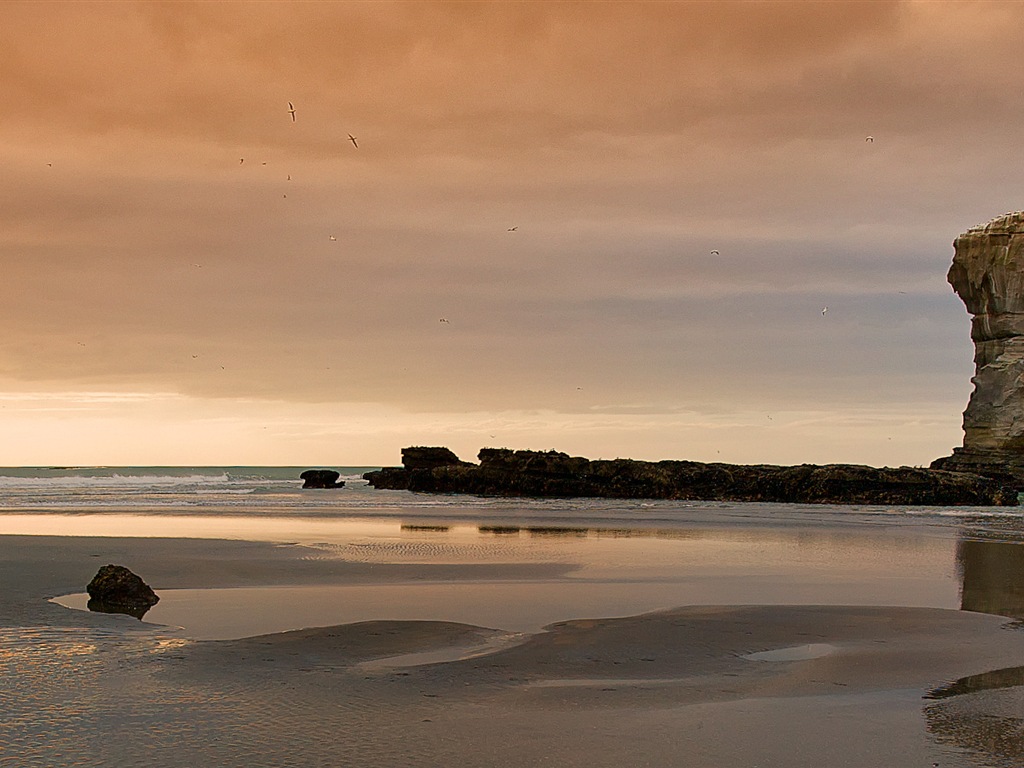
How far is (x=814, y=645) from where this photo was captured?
9.37m

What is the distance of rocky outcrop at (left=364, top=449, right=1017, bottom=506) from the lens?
45094mm

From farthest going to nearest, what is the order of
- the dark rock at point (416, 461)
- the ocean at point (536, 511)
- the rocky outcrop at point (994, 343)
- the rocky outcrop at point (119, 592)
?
1. the dark rock at point (416, 461)
2. the rocky outcrop at point (994, 343)
3. the ocean at point (536, 511)
4. the rocky outcrop at point (119, 592)

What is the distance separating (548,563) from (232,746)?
1125cm

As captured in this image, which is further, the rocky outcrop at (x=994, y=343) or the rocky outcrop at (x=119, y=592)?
the rocky outcrop at (x=994, y=343)

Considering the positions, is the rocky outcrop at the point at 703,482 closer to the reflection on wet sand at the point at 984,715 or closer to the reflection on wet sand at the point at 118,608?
the reflection on wet sand at the point at 984,715

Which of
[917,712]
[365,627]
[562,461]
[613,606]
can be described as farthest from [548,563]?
[562,461]

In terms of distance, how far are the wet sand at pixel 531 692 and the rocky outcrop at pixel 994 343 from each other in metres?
50.3

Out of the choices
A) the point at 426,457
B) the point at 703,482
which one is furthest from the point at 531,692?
the point at 426,457

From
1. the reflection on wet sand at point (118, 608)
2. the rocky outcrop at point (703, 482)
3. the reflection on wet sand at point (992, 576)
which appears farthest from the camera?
the rocky outcrop at point (703, 482)

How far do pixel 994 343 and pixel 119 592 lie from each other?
6171 cm

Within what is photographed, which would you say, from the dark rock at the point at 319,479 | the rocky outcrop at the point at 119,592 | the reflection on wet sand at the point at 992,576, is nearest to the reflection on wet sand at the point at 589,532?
the reflection on wet sand at the point at 992,576

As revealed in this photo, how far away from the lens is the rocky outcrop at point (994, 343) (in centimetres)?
5675

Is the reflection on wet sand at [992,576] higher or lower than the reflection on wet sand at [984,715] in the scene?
higher

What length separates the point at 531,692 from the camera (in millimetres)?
7293
